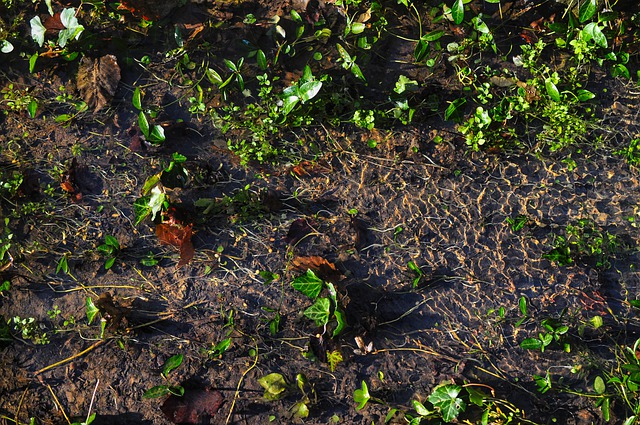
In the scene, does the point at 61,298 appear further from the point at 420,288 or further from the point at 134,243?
the point at 420,288

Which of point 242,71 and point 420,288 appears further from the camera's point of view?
point 242,71

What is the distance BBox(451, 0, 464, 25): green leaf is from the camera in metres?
2.48

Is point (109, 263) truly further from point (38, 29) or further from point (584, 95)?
point (584, 95)

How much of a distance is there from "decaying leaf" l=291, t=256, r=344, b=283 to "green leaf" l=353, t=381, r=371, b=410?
1.46 feet

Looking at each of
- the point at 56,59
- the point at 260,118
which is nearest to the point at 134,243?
the point at 260,118

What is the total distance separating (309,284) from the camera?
2338 mm

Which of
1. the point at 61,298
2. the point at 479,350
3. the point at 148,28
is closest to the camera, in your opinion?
the point at 479,350

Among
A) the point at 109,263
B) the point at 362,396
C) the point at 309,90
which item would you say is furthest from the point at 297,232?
the point at 109,263

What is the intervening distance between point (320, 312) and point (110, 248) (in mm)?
964

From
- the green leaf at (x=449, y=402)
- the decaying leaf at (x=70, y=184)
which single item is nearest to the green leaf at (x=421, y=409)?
the green leaf at (x=449, y=402)

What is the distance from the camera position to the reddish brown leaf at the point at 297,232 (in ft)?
8.20

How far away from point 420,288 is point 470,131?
716mm

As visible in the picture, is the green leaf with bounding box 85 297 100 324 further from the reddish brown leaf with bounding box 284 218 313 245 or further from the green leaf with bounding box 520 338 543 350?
the green leaf with bounding box 520 338 543 350

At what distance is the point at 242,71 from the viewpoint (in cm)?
269
